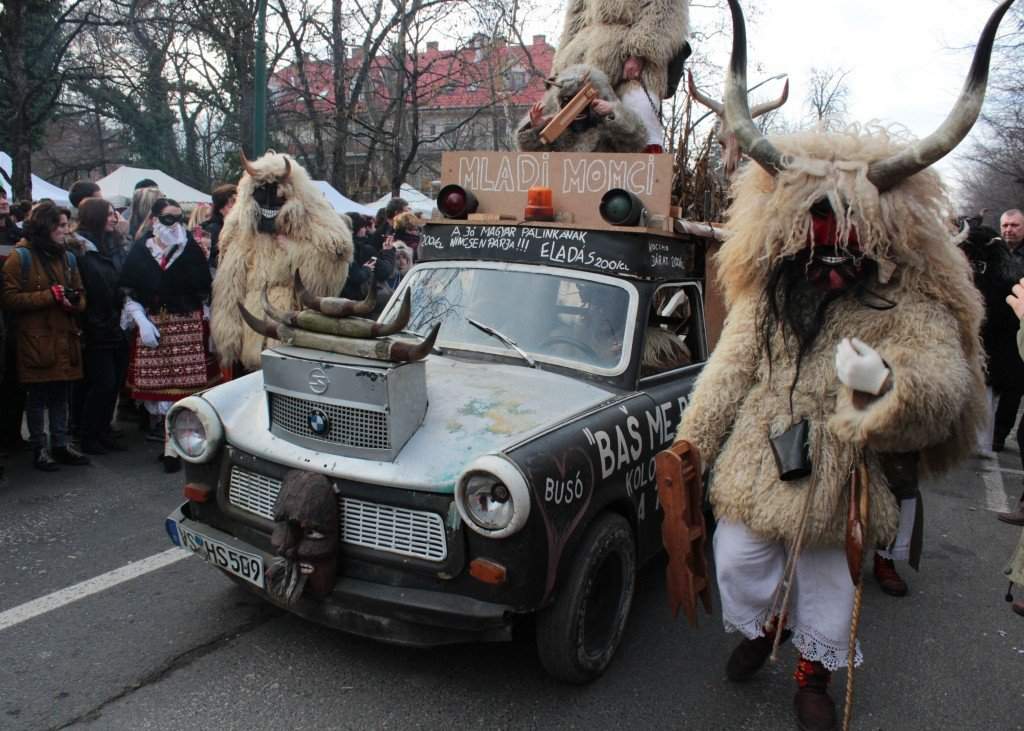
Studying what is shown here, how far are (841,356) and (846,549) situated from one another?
68 centimetres

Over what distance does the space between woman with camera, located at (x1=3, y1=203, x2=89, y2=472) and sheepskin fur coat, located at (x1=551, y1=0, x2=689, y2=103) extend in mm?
3835

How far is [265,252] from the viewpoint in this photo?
5.64 metres

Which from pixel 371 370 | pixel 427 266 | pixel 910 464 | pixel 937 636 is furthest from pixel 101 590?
pixel 937 636

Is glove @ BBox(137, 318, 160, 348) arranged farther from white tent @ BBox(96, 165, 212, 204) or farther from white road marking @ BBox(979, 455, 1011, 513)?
white tent @ BBox(96, 165, 212, 204)

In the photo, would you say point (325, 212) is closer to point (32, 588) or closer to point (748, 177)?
point (32, 588)

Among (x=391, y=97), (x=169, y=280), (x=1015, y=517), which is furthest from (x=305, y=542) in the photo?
(x=391, y=97)

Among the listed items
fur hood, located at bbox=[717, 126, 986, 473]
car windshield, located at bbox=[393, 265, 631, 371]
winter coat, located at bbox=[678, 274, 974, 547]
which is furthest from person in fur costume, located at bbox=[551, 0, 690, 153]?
winter coat, located at bbox=[678, 274, 974, 547]

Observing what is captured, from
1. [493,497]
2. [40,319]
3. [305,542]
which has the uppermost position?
[40,319]

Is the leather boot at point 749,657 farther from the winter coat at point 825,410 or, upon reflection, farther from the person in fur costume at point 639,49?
the person in fur costume at point 639,49

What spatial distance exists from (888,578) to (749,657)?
4.94 ft

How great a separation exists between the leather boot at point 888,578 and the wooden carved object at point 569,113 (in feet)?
10.4

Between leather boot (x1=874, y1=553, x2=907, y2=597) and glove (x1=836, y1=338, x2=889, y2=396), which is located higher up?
glove (x1=836, y1=338, x2=889, y2=396)

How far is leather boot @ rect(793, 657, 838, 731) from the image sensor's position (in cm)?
288

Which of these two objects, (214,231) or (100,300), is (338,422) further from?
(214,231)
